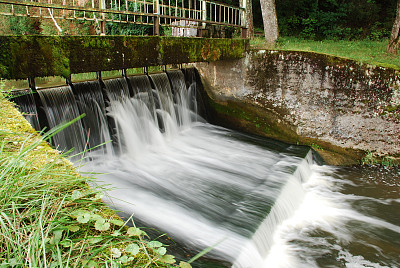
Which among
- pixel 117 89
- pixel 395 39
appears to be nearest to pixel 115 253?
pixel 117 89

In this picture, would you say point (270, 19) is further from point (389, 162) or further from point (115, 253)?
point (115, 253)

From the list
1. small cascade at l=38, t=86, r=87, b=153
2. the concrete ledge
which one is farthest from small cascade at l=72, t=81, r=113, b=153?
the concrete ledge

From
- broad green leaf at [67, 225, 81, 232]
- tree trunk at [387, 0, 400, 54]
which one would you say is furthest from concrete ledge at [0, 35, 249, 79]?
tree trunk at [387, 0, 400, 54]

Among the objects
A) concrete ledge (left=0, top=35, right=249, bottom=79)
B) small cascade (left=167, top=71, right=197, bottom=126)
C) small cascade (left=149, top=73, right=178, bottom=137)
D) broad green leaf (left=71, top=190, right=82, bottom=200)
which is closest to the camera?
broad green leaf (left=71, top=190, right=82, bottom=200)

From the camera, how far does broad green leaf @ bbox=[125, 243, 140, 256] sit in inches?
66.1

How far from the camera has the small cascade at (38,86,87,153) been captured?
18.0 ft

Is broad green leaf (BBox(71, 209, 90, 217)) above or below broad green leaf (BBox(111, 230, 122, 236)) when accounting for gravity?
above

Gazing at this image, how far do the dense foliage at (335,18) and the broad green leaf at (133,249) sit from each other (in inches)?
682

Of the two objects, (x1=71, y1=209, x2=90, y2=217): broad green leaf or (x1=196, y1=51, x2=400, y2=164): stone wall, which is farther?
(x1=196, y1=51, x2=400, y2=164): stone wall

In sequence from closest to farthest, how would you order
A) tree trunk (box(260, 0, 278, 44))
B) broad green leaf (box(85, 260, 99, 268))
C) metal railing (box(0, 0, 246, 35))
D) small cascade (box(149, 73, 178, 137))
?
broad green leaf (box(85, 260, 99, 268)), metal railing (box(0, 0, 246, 35)), small cascade (box(149, 73, 178, 137)), tree trunk (box(260, 0, 278, 44))

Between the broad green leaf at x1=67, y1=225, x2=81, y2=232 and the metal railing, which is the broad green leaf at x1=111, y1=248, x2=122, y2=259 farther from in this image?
the metal railing

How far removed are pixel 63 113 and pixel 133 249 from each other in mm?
4631

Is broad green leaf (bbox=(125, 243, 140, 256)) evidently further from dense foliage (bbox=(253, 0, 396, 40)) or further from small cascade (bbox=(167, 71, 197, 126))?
dense foliage (bbox=(253, 0, 396, 40))

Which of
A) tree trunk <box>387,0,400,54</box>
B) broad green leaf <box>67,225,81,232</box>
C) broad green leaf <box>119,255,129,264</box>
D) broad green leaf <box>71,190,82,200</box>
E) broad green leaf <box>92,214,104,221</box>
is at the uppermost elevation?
tree trunk <box>387,0,400,54</box>
